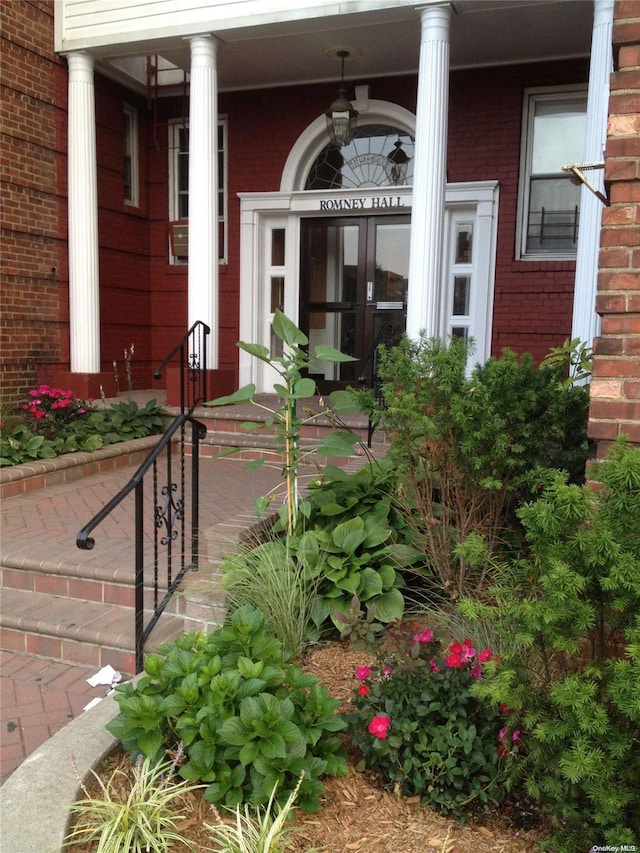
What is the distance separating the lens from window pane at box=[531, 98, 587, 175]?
309 inches

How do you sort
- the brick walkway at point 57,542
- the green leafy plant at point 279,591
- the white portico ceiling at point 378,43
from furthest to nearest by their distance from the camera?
the white portico ceiling at point 378,43
the green leafy plant at point 279,591
the brick walkway at point 57,542

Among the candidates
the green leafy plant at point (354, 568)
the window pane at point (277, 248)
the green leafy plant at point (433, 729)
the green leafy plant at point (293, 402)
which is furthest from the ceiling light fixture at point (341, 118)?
the green leafy plant at point (433, 729)

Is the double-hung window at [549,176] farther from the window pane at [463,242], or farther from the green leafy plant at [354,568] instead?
the green leafy plant at [354,568]

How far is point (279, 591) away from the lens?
311 cm

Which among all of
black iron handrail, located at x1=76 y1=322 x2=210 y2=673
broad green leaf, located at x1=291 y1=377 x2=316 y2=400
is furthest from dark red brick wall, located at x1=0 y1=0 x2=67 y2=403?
broad green leaf, located at x1=291 y1=377 x2=316 y2=400

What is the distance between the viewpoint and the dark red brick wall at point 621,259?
2234mm

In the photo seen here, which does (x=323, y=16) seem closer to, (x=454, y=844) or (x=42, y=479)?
(x=42, y=479)

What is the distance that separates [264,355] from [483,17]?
4.89m

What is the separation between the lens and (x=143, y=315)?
10023 mm

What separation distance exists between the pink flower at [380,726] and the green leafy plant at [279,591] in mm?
898

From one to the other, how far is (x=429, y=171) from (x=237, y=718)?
5.46 metres

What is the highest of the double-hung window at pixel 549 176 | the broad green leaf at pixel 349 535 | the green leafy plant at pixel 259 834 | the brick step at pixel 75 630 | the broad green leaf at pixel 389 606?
the double-hung window at pixel 549 176

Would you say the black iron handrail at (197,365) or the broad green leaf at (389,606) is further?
the black iron handrail at (197,365)

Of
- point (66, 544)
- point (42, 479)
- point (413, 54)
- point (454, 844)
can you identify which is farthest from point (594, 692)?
point (413, 54)
